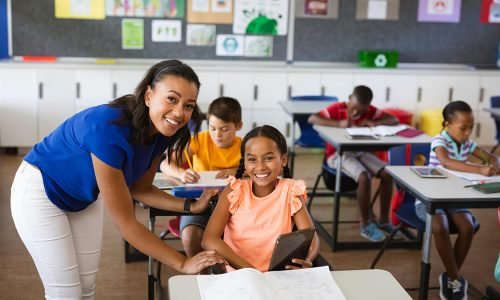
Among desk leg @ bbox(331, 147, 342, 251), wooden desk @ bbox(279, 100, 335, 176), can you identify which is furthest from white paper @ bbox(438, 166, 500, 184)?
wooden desk @ bbox(279, 100, 335, 176)

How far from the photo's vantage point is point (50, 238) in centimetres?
211

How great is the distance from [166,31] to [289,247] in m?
4.92

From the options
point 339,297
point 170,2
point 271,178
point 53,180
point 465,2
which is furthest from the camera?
point 465,2

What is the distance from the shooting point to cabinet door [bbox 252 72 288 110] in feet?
21.5

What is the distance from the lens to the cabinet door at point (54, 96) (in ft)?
20.5

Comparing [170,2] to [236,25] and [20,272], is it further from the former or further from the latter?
[20,272]

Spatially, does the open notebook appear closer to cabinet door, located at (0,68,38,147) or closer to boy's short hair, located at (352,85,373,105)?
boy's short hair, located at (352,85,373,105)

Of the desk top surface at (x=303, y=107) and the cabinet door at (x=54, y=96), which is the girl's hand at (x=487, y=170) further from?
the cabinet door at (x=54, y=96)

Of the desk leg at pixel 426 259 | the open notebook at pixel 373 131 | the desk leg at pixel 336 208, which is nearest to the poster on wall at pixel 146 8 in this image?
the open notebook at pixel 373 131

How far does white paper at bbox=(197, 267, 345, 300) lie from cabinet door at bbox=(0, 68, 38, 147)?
478 centimetres

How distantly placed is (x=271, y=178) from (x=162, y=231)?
2.02m

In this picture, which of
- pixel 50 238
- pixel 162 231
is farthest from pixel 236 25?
pixel 50 238

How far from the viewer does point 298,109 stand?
16.8 ft

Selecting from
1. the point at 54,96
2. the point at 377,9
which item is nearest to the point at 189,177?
the point at 54,96
